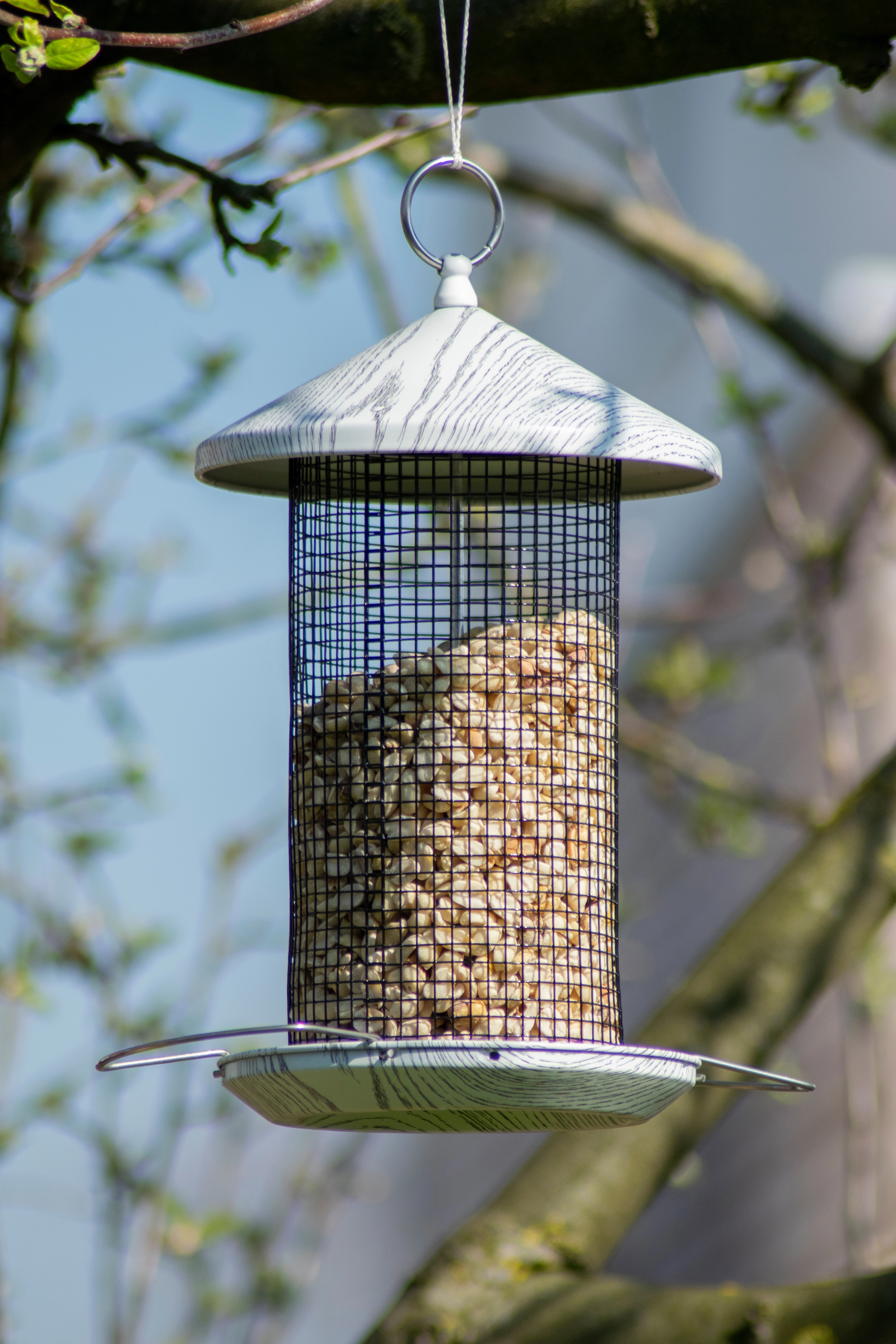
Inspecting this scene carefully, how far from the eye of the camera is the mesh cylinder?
6.40ft

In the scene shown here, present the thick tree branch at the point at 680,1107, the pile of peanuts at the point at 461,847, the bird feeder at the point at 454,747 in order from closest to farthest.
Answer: the bird feeder at the point at 454,747
the pile of peanuts at the point at 461,847
the thick tree branch at the point at 680,1107

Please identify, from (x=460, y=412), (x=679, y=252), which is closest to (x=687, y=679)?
(x=679, y=252)

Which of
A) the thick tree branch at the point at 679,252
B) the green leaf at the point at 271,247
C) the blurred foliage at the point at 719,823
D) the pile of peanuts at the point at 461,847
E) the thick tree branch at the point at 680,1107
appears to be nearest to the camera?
the pile of peanuts at the point at 461,847

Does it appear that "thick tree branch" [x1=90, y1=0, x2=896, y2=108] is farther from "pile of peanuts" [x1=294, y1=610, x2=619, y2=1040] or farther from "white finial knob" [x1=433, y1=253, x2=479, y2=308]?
"pile of peanuts" [x1=294, y1=610, x2=619, y2=1040]

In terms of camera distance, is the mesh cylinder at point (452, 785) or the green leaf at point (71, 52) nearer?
the green leaf at point (71, 52)

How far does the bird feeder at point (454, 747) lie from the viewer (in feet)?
5.53

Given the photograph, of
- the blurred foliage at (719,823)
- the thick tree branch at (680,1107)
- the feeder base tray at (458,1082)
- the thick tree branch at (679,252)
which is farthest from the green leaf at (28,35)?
the blurred foliage at (719,823)

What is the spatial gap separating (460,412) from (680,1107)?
5.89 feet

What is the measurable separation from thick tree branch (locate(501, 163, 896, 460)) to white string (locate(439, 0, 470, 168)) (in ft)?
7.15

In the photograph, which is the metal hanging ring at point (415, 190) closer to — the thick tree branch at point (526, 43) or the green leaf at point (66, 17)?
the thick tree branch at point (526, 43)

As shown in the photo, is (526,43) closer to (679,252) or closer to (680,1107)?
(680,1107)

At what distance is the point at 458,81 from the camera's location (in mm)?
1895

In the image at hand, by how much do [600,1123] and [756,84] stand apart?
166 centimetres

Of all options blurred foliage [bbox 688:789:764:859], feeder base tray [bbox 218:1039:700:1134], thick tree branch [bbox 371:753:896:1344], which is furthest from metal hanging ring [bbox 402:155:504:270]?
blurred foliage [bbox 688:789:764:859]
